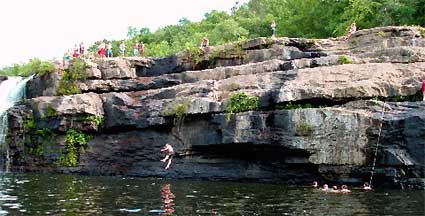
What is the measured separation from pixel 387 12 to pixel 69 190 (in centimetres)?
2746

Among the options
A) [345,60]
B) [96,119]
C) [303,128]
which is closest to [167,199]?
[303,128]

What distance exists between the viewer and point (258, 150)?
26891 mm

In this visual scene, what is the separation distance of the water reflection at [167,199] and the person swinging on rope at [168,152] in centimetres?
468

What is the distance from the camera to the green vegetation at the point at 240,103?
2711 cm

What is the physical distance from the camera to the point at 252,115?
87.2ft

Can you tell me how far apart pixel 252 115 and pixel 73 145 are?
11.5 m

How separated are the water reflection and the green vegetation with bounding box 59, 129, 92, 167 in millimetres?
9783

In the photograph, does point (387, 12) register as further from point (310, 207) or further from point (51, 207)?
point (51, 207)

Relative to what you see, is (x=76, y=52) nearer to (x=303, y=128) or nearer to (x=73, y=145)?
(x=73, y=145)

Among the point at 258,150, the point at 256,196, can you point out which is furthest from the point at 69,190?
the point at 258,150

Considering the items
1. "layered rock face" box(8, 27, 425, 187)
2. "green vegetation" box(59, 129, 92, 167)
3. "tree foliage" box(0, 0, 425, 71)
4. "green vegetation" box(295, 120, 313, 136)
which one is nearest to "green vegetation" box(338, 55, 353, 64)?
"layered rock face" box(8, 27, 425, 187)

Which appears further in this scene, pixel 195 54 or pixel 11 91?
pixel 11 91

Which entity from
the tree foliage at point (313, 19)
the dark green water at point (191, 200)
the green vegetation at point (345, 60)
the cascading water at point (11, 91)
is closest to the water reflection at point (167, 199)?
the dark green water at point (191, 200)

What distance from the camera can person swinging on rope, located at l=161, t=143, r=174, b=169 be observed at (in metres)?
28.4
